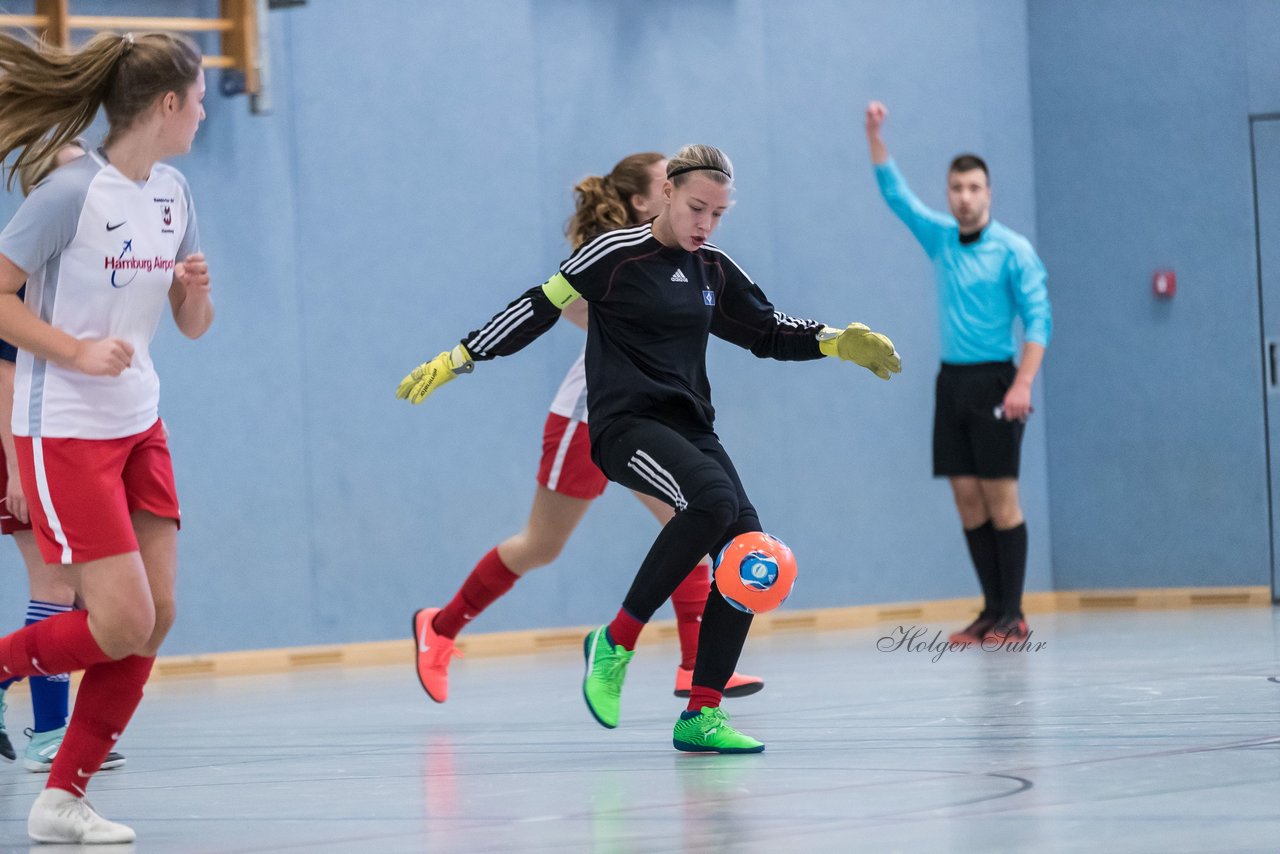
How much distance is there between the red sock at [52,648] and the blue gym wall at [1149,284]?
7.23m

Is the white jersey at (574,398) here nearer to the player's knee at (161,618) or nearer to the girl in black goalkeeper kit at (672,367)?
the girl in black goalkeeper kit at (672,367)

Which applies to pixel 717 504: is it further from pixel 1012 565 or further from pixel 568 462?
pixel 1012 565

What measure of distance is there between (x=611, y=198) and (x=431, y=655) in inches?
60.1

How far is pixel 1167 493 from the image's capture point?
9.46m

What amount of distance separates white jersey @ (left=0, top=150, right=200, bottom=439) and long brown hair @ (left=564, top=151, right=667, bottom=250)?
6.86ft

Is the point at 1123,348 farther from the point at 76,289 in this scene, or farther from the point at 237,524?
the point at 76,289

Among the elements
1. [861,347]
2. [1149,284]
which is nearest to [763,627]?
[1149,284]

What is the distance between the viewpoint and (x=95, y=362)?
312 cm

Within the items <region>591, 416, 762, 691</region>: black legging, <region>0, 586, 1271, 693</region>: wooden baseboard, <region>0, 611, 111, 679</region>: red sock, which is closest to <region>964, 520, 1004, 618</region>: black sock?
→ <region>0, 586, 1271, 693</region>: wooden baseboard

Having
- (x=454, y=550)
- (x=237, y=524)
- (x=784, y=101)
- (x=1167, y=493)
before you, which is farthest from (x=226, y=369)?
(x=1167, y=493)

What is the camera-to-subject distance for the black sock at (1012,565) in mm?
7160

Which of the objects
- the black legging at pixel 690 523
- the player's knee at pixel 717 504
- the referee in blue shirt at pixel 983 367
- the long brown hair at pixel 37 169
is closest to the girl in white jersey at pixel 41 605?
the long brown hair at pixel 37 169

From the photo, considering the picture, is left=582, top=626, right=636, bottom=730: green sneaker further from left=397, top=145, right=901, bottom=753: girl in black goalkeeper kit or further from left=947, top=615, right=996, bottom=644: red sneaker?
left=947, top=615, right=996, bottom=644: red sneaker

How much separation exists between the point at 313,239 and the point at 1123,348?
4.46m
